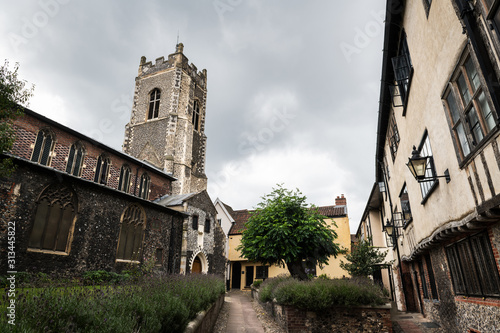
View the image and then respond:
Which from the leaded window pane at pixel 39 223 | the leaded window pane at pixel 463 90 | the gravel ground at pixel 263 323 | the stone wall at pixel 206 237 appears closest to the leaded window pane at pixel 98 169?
the stone wall at pixel 206 237

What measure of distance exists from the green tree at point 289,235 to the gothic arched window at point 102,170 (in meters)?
11.4

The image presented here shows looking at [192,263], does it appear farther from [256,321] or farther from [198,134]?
[198,134]

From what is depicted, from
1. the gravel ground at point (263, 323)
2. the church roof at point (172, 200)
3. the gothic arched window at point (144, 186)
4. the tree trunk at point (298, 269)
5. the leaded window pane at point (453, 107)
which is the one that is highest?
the gothic arched window at point (144, 186)

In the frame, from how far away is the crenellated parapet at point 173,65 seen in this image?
36.2 metres

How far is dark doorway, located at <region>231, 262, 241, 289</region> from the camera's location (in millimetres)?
31816

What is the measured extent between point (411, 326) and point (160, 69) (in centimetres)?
3681

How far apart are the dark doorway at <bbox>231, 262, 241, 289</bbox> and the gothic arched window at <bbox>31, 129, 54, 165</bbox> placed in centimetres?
2157

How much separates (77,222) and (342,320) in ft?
40.6

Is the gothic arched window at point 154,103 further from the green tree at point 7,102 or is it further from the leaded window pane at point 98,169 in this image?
the green tree at point 7,102

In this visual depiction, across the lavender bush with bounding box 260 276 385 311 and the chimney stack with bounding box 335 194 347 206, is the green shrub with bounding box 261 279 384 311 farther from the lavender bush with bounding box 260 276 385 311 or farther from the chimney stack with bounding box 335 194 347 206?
the chimney stack with bounding box 335 194 347 206

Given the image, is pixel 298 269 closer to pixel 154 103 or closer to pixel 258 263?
pixel 258 263

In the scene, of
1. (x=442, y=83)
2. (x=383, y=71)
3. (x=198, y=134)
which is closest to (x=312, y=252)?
(x=383, y=71)

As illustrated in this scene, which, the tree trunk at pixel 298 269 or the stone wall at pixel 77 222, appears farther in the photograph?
the tree trunk at pixel 298 269

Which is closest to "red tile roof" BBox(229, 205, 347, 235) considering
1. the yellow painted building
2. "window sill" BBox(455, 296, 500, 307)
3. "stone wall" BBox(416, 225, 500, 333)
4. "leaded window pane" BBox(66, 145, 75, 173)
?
the yellow painted building
